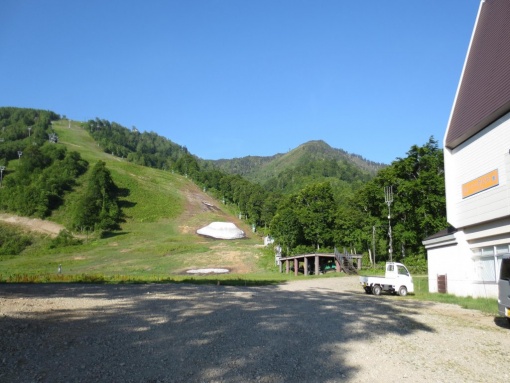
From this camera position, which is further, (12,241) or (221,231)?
(221,231)

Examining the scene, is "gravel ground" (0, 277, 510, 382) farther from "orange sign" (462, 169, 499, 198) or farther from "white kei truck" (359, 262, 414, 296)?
"white kei truck" (359, 262, 414, 296)

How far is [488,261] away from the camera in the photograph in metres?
19.7

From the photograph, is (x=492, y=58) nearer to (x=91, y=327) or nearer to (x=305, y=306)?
(x=305, y=306)

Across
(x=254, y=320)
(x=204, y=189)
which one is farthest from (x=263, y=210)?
(x=254, y=320)

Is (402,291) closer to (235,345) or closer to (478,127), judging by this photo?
(478,127)

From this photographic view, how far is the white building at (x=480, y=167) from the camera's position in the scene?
734 inches

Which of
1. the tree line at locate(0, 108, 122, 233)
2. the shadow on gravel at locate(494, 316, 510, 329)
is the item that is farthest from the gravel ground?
the tree line at locate(0, 108, 122, 233)

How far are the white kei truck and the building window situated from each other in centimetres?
450

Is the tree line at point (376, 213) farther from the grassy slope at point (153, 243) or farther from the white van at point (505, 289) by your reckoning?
the white van at point (505, 289)

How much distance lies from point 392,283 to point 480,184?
772 cm

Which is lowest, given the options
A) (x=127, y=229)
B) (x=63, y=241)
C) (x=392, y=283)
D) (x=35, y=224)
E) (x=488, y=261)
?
(x=392, y=283)

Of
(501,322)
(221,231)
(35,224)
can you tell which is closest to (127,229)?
(35,224)

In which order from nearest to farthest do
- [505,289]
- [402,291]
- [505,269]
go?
[505,289], [505,269], [402,291]

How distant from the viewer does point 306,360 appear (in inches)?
310
